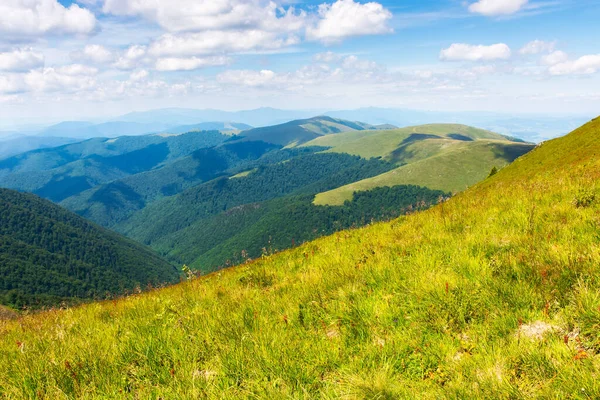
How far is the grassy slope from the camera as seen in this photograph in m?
2.84

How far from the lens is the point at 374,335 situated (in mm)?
3795

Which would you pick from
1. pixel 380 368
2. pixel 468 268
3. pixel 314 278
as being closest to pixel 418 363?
pixel 380 368

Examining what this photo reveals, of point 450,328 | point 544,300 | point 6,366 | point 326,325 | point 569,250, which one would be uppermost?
point 569,250

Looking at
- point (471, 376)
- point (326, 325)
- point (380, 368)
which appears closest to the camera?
point (471, 376)

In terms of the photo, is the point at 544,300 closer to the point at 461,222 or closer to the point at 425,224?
the point at 461,222

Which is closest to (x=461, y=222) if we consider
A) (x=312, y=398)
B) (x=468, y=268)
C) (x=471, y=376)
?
(x=468, y=268)

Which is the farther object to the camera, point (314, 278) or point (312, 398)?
point (314, 278)

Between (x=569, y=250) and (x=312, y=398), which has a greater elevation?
(x=569, y=250)

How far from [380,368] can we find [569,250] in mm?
3429

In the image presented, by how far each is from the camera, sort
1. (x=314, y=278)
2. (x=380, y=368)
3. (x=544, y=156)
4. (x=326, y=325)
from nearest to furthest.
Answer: (x=380, y=368) → (x=326, y=325) → (x=314, y=278) → (x=544, y=156)

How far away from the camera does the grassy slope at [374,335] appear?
2836 mm

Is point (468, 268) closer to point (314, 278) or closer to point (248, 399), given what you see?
point (314, 278)

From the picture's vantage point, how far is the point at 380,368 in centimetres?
310

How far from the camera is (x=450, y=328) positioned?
148 inches
